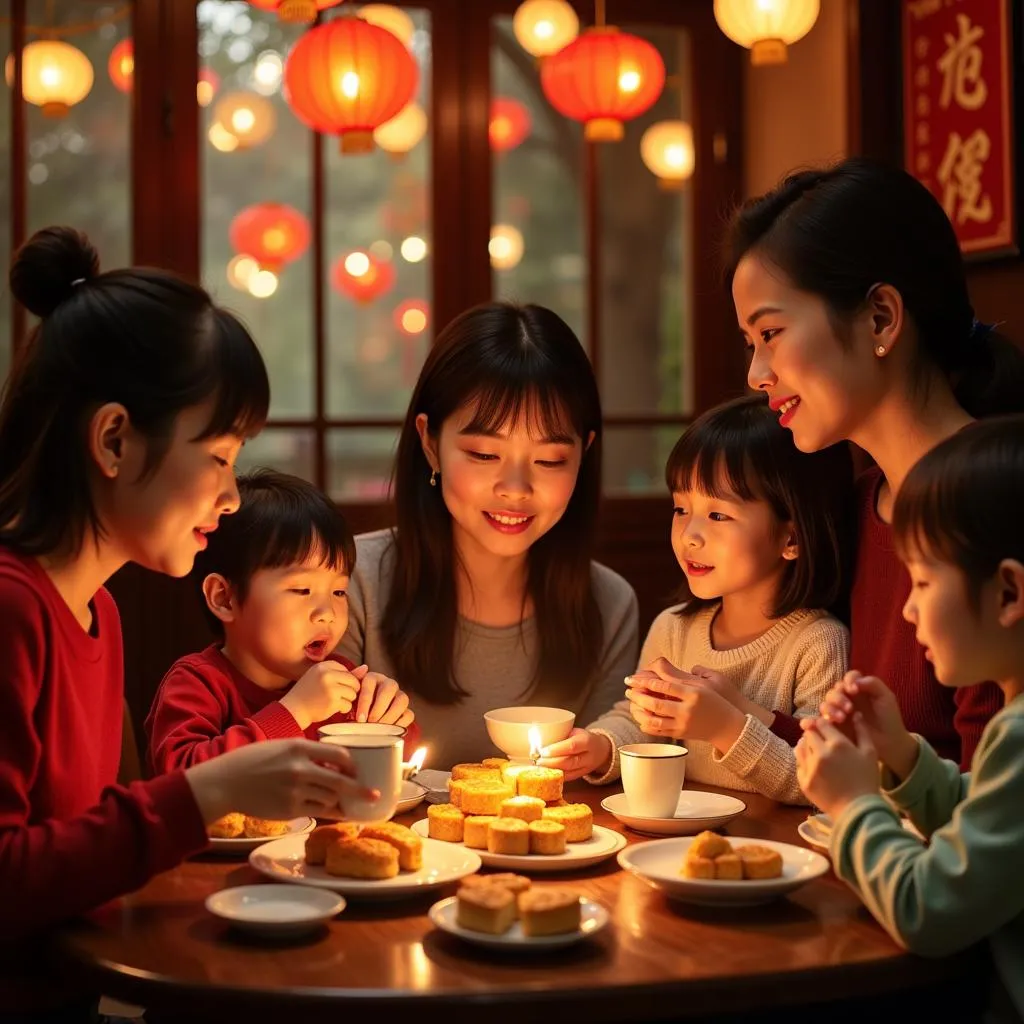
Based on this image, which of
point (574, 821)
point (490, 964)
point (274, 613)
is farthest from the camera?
point (274, 613)

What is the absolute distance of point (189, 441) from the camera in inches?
61.3

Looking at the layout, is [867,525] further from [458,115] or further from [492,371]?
[458,115]

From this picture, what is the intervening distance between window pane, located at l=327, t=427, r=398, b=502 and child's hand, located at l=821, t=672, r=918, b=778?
3.32m

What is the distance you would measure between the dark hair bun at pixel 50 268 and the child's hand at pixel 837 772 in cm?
97

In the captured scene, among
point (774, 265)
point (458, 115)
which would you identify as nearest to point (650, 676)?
point (774, 265)

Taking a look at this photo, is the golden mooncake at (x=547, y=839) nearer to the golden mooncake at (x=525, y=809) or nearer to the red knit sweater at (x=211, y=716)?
the golden mooncake at (x=525, y=809)

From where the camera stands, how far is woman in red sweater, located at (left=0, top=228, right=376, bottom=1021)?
4.48 ft

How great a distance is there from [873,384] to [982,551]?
2.02ft

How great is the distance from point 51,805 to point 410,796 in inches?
20.6

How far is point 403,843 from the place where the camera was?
1.50 m

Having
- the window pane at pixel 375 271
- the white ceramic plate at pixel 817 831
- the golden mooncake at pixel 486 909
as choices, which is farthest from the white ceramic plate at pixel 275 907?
the window pane at pixel 375 271

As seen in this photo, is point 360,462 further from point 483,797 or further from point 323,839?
point 323,839

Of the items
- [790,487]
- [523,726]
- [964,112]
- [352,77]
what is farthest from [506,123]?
[523,726]

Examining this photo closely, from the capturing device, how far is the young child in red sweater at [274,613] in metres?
1.99
